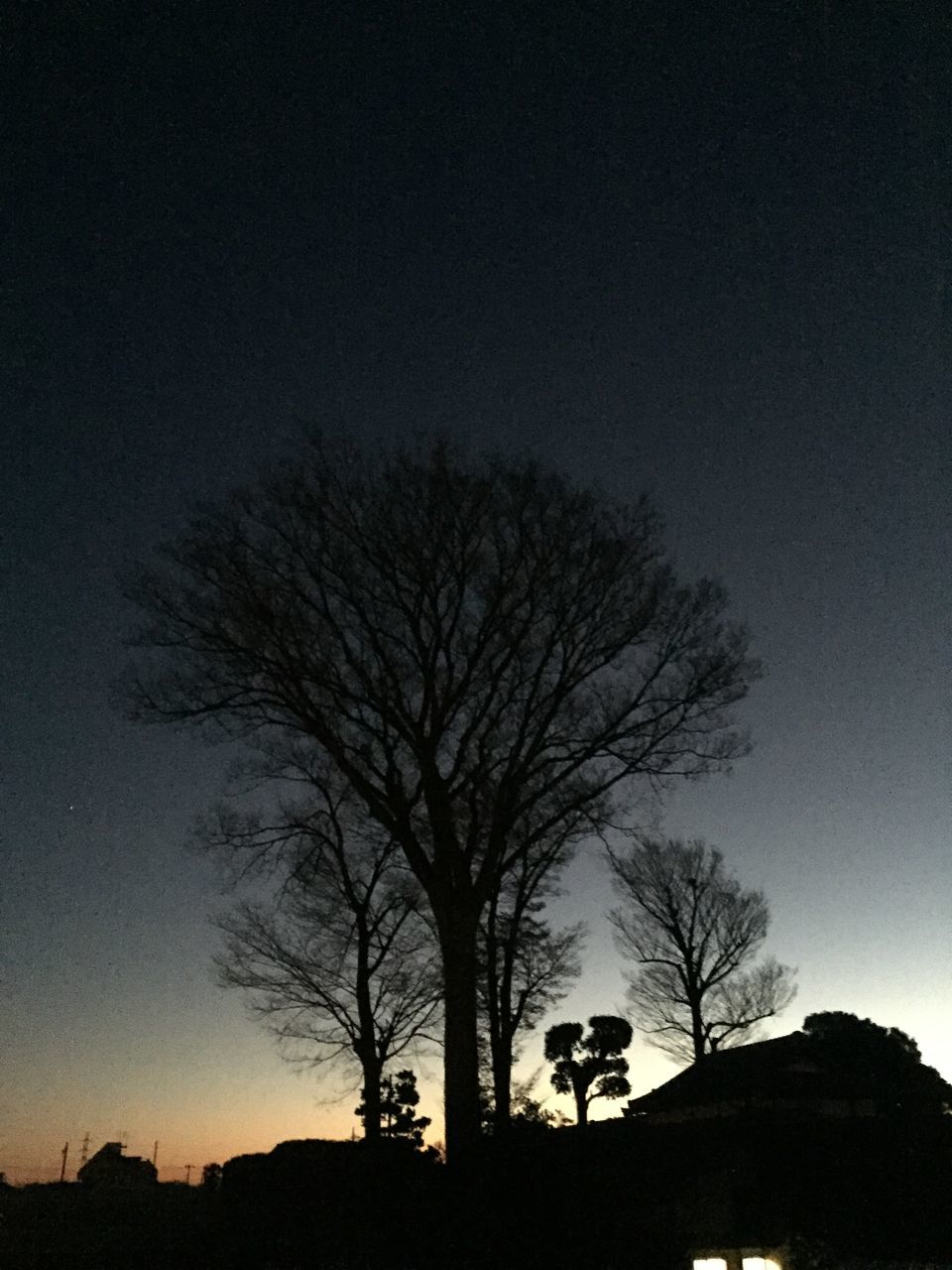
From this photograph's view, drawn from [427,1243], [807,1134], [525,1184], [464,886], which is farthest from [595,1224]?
[464,886]

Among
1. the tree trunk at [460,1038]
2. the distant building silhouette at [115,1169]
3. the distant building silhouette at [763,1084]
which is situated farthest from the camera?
the distant building silhouette at [115,1169]

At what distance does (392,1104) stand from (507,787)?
14247mm

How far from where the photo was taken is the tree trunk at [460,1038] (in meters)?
15.7

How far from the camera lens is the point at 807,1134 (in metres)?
14.9

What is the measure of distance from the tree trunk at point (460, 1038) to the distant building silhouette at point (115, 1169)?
4272 cm

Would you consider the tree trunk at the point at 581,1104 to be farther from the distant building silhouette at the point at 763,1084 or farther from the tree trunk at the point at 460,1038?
the tree trunk at the point at 460,1038

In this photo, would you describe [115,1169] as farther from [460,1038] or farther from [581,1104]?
[460,1038]

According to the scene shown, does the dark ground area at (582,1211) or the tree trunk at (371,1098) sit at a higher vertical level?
the tree trunk at (371,1098)

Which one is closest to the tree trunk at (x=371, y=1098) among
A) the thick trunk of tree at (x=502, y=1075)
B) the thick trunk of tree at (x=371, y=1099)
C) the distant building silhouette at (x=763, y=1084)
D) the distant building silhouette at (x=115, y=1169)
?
the thick trunk of tree at (x=371, y=1099)

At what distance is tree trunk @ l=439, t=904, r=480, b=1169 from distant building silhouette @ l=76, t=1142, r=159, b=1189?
4272 cm

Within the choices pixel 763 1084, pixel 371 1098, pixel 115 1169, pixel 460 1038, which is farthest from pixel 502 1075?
pixel 115 1169

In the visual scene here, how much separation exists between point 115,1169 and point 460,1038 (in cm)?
4654

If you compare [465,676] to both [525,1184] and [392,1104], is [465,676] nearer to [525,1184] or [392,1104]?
[525,1184]

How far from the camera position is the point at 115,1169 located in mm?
52594
